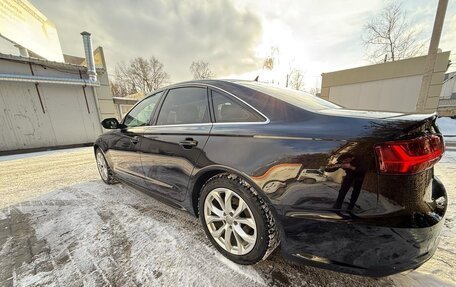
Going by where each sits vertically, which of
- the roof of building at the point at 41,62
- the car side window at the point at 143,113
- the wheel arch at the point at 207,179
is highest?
the roof of building at the point at 41,62

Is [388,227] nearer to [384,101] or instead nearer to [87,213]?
[87,213]

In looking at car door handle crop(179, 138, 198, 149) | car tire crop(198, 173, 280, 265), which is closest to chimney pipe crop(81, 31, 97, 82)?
car door handle crop(179, 138, 198, 149)

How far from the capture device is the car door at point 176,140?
1925mm

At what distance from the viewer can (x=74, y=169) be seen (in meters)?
5.19

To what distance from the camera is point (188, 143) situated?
1.93 m

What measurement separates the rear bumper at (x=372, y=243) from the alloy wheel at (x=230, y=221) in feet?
1.53

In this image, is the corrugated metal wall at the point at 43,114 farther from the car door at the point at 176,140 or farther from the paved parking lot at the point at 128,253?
the car door at the point at 176,140

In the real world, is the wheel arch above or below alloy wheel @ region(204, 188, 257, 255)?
above

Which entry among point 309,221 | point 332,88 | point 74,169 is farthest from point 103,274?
point 332,88

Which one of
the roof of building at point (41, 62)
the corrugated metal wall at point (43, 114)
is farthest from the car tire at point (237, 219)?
the roof of building at point (41, 62)

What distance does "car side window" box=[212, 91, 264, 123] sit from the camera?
1.63 m

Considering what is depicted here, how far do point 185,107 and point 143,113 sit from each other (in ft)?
3.04

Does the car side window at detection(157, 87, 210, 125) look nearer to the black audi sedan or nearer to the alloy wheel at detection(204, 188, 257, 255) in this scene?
the black audi sedan

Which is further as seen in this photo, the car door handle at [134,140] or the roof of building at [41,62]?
the roof of building at [41,62]
